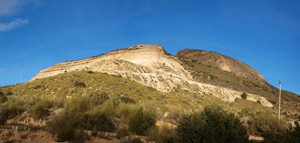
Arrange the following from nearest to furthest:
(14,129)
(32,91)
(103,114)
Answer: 1. (14,129)
2. (103,114)
3. (32,91)

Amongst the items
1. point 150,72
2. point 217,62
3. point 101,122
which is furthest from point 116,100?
point 217,62

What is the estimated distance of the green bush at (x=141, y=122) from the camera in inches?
505

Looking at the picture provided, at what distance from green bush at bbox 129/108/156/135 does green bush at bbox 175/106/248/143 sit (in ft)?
11.7

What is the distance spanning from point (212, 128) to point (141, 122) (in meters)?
5.42

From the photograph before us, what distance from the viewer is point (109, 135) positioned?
37.3ft

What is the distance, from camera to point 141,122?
43.7ft

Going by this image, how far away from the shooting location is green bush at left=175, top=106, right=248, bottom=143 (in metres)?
8.52

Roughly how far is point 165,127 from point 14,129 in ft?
24.1

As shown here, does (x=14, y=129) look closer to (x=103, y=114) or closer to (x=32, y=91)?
(x=103, y=114)

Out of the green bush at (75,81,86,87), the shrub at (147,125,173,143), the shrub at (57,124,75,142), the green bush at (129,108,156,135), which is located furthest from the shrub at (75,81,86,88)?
the shrub at (57,124,75,142)

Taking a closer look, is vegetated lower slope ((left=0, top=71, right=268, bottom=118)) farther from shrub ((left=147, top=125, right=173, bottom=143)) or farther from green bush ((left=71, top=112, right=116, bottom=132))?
shrub ((left=147, top=125, right=173, bottom=143))

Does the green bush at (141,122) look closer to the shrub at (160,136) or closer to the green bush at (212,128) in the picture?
the shrub at (160,136)

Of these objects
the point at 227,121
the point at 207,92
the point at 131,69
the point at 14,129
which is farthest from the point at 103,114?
the point at 207,92

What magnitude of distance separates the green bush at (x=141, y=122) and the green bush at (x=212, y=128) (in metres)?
3.57
